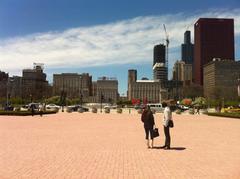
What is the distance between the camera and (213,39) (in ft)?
582

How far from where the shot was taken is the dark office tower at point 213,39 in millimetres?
175500

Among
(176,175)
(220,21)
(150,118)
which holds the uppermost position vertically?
(220,21)

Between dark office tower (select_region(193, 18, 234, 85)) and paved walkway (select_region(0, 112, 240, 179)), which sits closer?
paved walkway (select_region(0, 112, 240, 179))

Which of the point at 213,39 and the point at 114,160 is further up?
the point at 213,39

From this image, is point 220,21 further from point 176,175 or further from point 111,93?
point 176,175

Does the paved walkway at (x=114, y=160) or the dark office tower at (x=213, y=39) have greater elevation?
the dark office tower at (x=213, y=39)

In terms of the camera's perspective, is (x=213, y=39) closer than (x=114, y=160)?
No

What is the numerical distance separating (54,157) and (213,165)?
195 inches

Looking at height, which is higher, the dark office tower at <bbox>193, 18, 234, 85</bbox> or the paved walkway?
the dark office tower at <bbox>193, 18, 234, 85</bbox>

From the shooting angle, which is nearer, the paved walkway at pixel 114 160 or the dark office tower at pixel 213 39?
the paved walkway at pixel 114 160

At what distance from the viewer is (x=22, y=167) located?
10.3 metres

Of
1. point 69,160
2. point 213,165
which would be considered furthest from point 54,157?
point 213,165

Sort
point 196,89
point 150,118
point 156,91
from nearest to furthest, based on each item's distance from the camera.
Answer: point 150,118
point 196,89
point 156,91

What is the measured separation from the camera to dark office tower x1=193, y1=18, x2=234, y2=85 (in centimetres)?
17550
